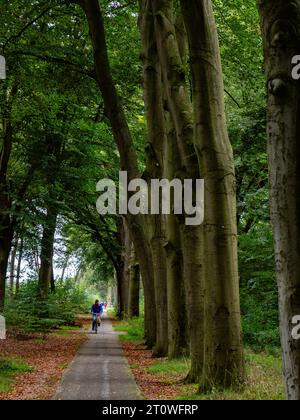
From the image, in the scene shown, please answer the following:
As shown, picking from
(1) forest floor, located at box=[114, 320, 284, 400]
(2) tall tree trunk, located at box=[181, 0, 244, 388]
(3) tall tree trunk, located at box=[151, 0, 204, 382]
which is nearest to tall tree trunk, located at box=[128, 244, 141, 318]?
(1) forest floor, located at box=[114, 320, 284, 400]

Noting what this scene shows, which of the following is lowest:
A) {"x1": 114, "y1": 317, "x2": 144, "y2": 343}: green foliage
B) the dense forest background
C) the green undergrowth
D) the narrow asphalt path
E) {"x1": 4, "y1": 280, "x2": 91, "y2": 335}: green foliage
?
{"x1": 114, "y1": 317, "x2": 144, "y2": 343}: green foliage

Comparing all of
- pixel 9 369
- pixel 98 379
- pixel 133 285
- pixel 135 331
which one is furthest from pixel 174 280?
pixel 133 285

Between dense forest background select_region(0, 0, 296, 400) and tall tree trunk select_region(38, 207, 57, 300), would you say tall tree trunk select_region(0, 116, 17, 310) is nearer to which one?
dense forest background select_region(0, 0, 296, 400)

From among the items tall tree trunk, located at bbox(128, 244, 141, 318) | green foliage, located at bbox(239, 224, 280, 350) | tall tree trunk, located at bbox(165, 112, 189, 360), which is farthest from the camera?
tall tree trunk, located at bbox(128, 244, 141, 318)

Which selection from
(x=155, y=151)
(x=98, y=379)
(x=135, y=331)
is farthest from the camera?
(x=135, y=331)

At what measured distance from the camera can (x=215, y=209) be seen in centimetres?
857

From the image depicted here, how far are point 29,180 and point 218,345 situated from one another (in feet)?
49.6

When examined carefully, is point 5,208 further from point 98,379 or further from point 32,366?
point 98,379

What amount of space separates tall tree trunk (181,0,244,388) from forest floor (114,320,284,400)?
37 centimetres

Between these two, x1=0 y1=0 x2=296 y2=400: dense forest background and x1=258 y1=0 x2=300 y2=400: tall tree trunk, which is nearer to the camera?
x1=258 y1=0 x2=300 y2=400: tall tree trunk

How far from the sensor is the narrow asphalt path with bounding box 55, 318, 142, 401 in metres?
9.07

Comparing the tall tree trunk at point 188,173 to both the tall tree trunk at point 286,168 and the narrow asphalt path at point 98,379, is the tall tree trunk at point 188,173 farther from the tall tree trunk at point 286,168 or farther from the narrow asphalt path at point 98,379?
the tall tree trunk at point 286,168

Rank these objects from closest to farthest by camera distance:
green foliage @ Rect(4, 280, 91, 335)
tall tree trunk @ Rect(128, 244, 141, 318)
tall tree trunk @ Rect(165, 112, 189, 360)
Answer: tall tree trunk @ Rect(165, 112, 189, 360) → green foliage @ Rect(4, 280, 91, 335) → tall tree trunk @ Rect(128, 244, 141, 318)

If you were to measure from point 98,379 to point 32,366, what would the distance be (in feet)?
9.26
